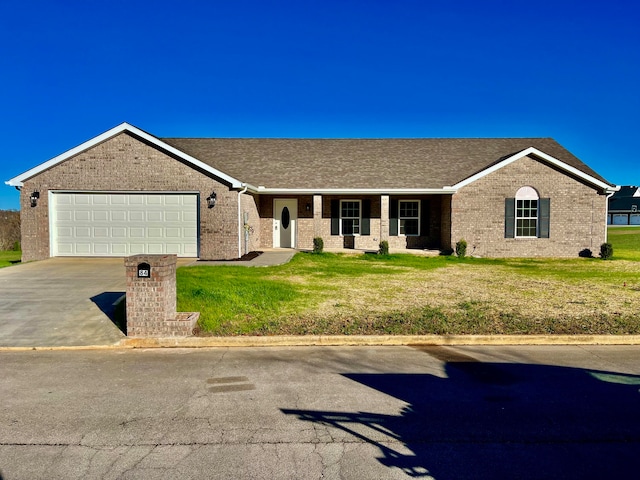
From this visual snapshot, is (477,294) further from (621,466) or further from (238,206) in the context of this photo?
(238,206)

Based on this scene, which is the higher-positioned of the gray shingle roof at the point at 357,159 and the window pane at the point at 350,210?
the gray shingle roof at the point at 357,159

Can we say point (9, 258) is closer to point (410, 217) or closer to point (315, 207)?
point (315, 207)

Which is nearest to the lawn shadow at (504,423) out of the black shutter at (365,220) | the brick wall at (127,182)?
the brick wall at (127,182)

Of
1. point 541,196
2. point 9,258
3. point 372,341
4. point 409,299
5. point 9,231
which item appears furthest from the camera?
point 9,231

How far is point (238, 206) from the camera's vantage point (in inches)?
655

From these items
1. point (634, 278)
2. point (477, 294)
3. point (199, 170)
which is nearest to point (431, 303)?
point (477, 294)

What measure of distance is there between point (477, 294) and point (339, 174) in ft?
38.5

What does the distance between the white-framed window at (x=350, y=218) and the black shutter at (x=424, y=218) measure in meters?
2.96

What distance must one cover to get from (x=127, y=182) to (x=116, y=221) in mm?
1502

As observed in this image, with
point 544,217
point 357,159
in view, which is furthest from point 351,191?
point 544,217

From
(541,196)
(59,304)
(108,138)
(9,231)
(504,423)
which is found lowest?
(504,423)

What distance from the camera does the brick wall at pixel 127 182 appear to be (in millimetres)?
16406

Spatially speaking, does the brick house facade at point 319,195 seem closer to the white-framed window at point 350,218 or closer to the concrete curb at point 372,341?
the white-framed window at point 350,218

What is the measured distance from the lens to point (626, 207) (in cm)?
7369
